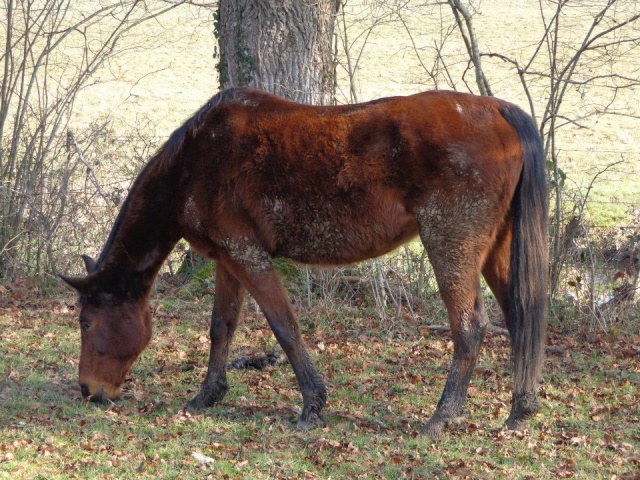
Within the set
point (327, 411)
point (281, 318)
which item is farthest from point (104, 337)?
point (327, 411)

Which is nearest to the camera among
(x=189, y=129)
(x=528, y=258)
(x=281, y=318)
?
(x=528, y=258)

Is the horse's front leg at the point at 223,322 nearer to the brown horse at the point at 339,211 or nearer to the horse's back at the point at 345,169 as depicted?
the brown horse at the point at 339,211

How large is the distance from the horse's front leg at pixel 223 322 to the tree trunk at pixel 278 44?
9.35 ft

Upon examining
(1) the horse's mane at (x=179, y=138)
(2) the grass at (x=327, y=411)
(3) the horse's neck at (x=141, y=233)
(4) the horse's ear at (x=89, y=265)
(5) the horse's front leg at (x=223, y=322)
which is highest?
(1) the horse's mane at (x=179, y=138)

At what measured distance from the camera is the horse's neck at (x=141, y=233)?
221 inches

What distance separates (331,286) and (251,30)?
2.95 meters

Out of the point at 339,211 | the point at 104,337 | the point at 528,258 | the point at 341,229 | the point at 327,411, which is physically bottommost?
the point at 327,411

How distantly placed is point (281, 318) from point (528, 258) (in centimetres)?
181

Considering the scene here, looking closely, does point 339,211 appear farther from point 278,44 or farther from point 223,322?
point 278,44

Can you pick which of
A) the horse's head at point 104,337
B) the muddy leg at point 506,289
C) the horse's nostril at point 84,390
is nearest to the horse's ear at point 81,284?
the horse's head at point 104,337

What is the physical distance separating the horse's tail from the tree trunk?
3346 mm

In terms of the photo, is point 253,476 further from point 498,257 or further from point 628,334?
point 628,334

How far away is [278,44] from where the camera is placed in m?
7.96

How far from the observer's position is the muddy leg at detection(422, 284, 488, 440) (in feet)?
16.9
